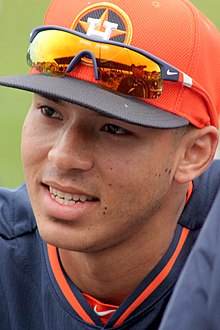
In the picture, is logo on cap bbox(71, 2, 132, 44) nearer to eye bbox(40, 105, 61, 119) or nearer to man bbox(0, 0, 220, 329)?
man bbox(0, 0, 220, 329)

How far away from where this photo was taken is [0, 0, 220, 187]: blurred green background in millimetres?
7106

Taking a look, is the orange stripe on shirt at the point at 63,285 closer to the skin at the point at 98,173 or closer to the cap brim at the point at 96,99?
the skin at the point at 98,173

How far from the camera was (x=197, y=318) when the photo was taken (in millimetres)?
2055

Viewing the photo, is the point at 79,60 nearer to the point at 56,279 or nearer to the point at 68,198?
the point at 68,198

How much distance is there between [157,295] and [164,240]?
190 millimetres

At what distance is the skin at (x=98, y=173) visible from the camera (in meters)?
2.92

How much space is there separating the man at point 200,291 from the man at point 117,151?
0.80 meters

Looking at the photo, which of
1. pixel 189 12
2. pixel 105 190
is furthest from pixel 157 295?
pixel 189 12

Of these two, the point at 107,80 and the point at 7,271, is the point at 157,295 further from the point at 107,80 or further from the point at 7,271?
the point at 107,80

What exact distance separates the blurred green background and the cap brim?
3.71m

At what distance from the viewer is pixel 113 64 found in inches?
117

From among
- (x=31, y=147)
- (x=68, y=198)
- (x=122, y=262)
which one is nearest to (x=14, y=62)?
(x=122, y=262)

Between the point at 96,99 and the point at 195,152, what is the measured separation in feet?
1.61

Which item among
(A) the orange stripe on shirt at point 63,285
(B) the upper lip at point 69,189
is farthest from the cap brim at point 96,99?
(A) the orange stripe on shirt at point 63,285
